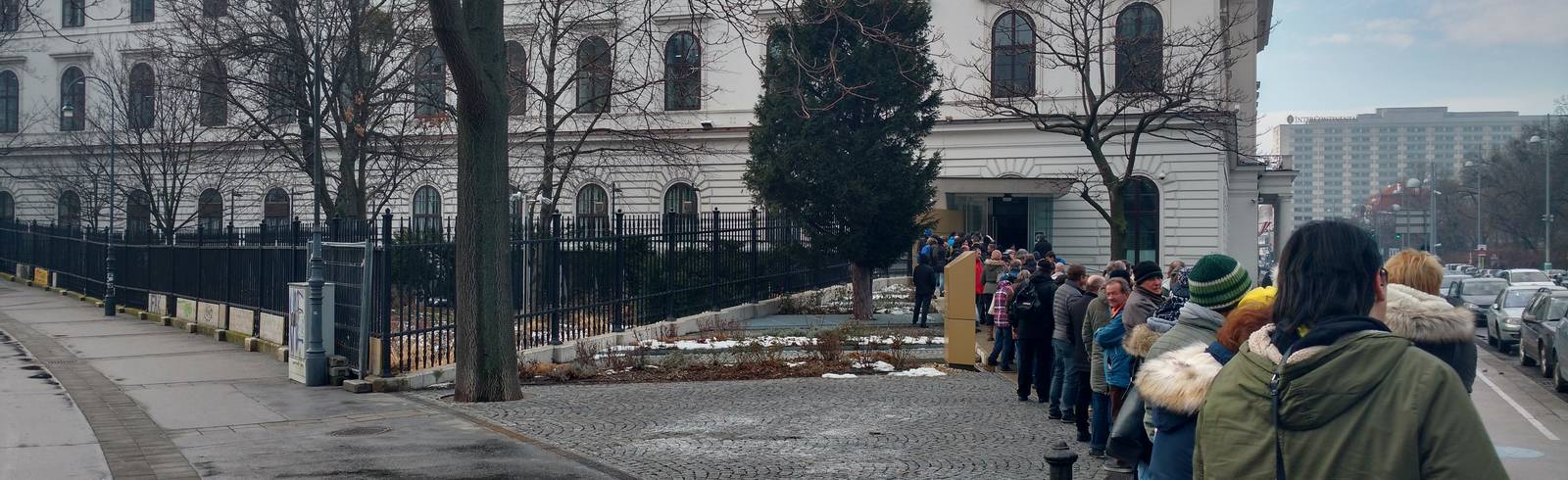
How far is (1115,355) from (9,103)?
6220 centimetres

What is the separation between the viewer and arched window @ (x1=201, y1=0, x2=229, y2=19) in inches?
1096

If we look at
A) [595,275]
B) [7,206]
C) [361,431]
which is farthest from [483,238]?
[7,206]

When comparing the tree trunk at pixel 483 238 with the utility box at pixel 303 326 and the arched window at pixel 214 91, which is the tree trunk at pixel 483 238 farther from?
the arched window at pixel 214 91

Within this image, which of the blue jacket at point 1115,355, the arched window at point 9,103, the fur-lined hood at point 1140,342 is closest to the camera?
the fur-lined hood at point 1140,342

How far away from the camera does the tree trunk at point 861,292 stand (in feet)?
85.7

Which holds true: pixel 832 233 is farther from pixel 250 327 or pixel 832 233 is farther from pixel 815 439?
pixel 815 439

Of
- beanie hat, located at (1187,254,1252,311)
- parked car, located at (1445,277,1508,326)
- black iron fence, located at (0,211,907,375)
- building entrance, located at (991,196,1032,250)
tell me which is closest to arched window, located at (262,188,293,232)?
black iron fence, located at (0,211,907,375)

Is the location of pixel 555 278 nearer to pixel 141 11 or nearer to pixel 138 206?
pixel 138 206

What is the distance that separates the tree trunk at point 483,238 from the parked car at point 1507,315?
21.3 meters

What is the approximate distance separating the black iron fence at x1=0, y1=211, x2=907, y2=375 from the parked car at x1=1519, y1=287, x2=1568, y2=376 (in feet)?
43.5

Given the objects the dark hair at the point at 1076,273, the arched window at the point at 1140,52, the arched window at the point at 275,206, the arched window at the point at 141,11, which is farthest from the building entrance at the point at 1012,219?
the dark hair at the point at 1076,273

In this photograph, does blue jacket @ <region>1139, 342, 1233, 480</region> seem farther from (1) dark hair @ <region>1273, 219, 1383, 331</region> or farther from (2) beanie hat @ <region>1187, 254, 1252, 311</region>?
(2) beanie hat @ <region>1187, 254, 1252, 311</region>

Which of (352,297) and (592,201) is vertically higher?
(592,201)

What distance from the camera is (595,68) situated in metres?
28.4
